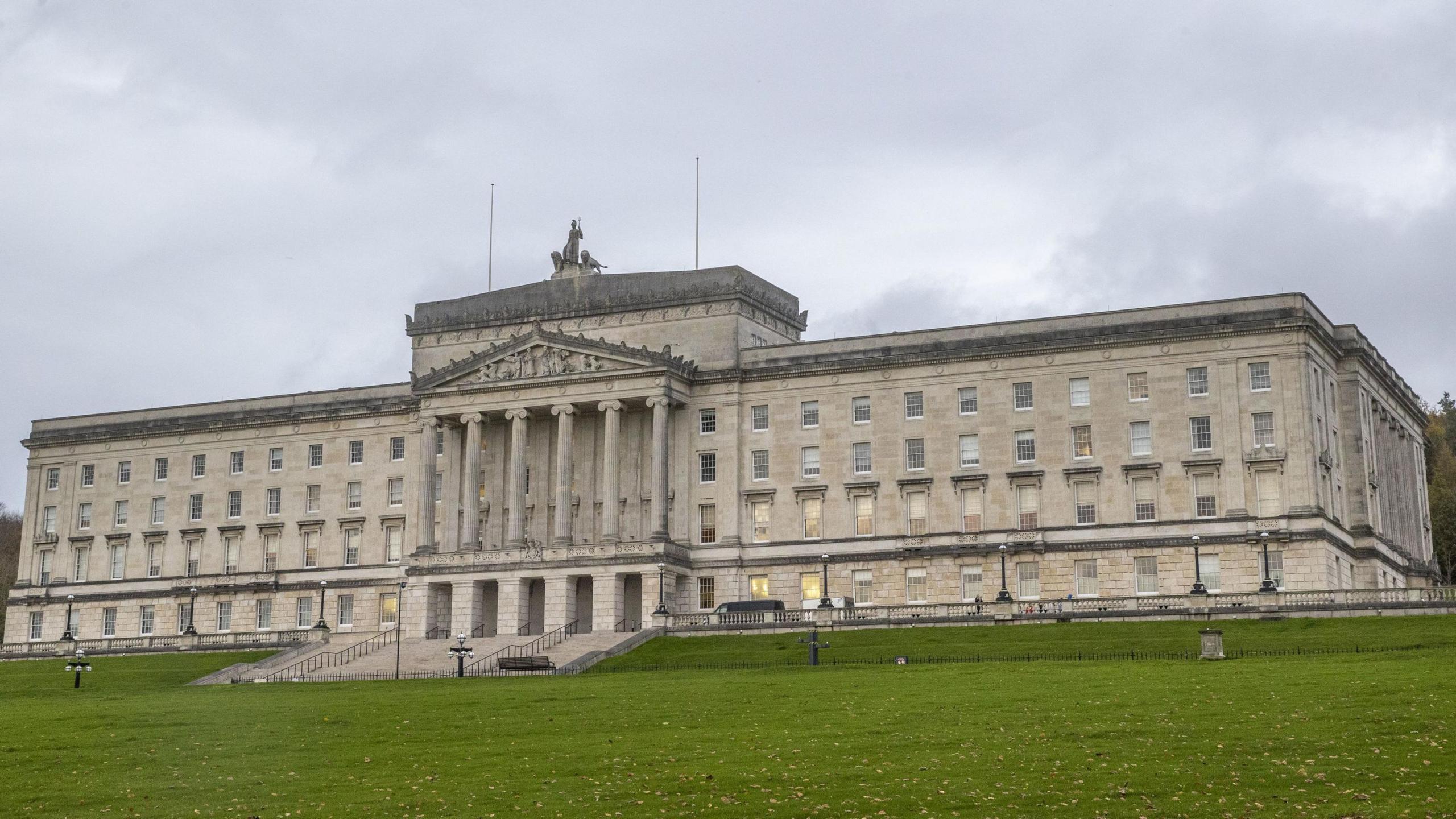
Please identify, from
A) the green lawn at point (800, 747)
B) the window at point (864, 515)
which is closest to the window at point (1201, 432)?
the window at point (864, 515)

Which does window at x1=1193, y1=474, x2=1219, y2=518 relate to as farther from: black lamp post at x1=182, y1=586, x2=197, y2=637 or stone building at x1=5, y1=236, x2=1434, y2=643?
black lamp post at x1=182, y1=586, x2=197, y2=637

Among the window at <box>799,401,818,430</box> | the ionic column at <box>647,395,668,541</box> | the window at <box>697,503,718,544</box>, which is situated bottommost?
the window at <box>697,503,718,544</box>

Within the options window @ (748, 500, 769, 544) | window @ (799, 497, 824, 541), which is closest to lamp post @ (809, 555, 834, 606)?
window @ (799, 497, 824, 541)

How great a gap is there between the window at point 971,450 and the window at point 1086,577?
743 centimetres

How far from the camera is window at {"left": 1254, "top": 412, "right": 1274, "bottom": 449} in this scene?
85.6 m

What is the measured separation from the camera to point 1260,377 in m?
86.2

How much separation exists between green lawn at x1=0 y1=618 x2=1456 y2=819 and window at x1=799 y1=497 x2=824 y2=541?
35.6 metres

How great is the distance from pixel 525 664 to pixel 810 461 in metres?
25.7

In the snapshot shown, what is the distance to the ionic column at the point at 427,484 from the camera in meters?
99.2

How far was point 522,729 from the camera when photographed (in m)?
44.1

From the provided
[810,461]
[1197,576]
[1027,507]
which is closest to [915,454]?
[810,461]

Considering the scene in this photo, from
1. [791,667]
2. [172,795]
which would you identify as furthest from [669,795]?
[791,667]

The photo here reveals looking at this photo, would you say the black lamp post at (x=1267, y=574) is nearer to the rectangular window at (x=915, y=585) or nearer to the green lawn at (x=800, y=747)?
the rectangular window at (x=915, y=585)

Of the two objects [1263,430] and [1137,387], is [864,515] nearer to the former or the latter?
[1137,387]
